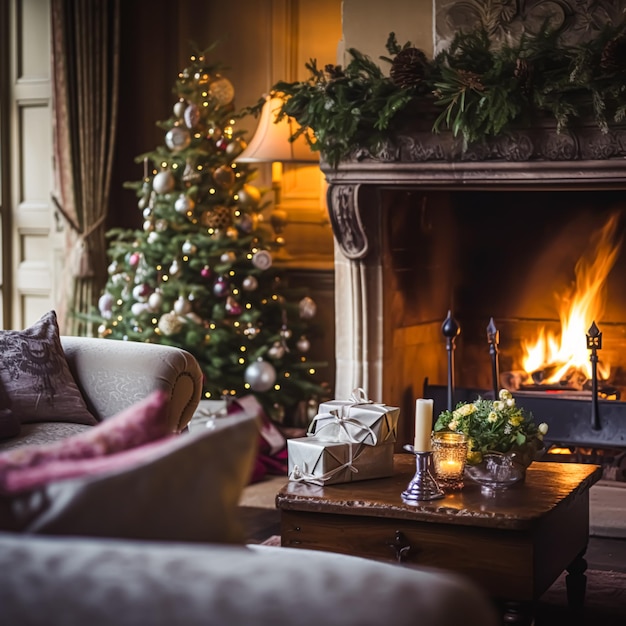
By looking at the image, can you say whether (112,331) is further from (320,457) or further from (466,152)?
(320,457)

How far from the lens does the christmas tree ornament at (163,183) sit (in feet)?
16.7

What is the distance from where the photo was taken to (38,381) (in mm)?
3381

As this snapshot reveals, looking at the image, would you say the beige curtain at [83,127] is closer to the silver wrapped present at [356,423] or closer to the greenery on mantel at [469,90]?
the greenery on mantel at [469,90]

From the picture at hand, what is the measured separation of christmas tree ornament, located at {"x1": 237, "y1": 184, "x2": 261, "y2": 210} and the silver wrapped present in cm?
217

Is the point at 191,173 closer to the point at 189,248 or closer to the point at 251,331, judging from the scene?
the point at 189,248

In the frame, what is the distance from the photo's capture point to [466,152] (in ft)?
14.2

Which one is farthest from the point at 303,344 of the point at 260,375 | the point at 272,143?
the point at 272,143

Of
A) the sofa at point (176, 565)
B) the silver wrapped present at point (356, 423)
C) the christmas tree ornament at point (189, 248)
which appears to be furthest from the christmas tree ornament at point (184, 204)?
the sofa at point (176, 565)

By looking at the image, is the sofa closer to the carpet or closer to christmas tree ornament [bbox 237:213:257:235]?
the carpet

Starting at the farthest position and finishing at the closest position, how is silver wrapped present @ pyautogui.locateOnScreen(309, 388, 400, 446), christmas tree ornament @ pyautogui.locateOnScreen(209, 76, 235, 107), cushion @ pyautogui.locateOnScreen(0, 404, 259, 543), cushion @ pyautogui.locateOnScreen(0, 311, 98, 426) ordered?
christmas tree ornament @ pyautogui.locateOnScreen(209, 76, 235, 107), cushion @ pyautogui.locateOnScreen(0, 311, 98, 426), silver wrapped present @ pyautogui.locateOnScreen(309, 388, 400, 446), cushion @ pyautogui.locateOnScreen(0, 404, 259, 543)

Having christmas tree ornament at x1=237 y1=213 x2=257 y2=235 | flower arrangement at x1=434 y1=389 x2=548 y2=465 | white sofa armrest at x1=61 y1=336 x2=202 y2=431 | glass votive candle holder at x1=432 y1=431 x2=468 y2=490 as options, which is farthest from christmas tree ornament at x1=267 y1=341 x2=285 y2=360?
glass votive candle holder at x1=432 y1=431 x2=468 y2=490

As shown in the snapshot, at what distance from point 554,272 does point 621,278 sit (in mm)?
289

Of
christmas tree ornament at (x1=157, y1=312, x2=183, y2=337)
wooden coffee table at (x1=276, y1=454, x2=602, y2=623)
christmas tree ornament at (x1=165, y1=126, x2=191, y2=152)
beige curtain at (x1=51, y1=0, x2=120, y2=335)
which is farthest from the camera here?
beige curtain at (x1=51, y1=0, x2=120, y2=335)

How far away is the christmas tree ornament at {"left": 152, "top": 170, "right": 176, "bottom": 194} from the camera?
510 cm
